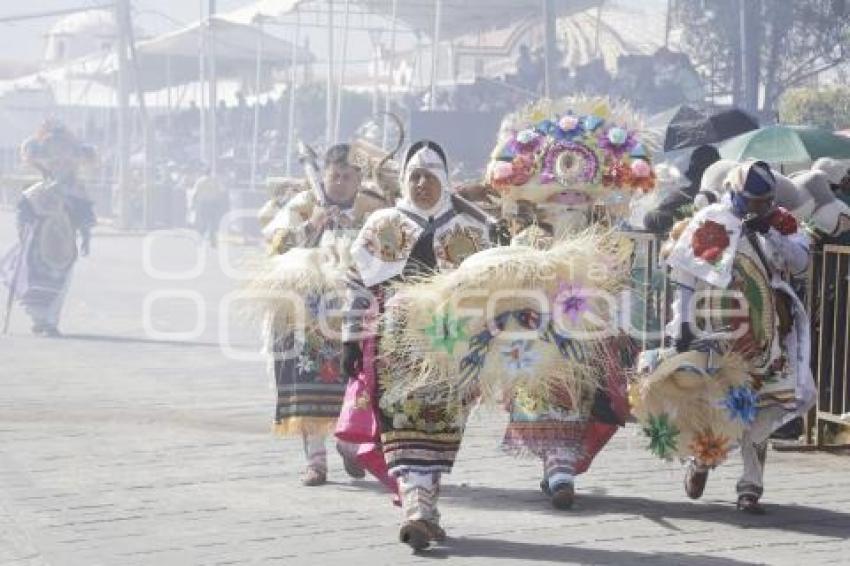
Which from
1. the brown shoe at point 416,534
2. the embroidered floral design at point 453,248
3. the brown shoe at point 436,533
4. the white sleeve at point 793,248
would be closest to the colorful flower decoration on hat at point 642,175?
the white sleeve at point 793,248

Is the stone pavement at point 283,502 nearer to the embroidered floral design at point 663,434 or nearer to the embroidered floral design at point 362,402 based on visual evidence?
the embroidered floral design at point 663,434

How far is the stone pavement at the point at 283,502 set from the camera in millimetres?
8250

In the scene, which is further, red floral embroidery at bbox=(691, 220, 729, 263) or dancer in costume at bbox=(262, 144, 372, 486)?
dancer in costume at bbox=(262, 144, 372, 486)

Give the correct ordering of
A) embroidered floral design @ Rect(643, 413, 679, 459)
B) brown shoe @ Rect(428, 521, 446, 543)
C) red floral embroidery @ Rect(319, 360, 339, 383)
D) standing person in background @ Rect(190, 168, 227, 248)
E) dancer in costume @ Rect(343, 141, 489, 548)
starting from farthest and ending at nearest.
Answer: standing person in background @ Rect(190, 168, 227, 248) < red floral embroidery @ Rect(319, 360, 339, 383) < embroidered floral design @ Rect(643, 413, 679, 459) < dancer in costume @ Rect(343, 141, 489, 548) < brown shoe @ Rect(428, 521, 446, 543)

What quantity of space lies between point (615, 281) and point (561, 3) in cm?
2529

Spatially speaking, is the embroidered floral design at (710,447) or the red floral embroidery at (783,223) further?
the red floral embroidery at (783,223)

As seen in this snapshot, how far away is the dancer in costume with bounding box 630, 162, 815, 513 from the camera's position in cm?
916

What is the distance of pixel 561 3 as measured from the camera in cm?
3344

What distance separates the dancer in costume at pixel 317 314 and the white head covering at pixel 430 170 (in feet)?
5.64

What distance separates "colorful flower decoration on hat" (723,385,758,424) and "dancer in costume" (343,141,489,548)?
1278mm

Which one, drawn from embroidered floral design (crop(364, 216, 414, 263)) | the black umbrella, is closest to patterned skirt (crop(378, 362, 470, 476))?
embroidered floral design (crop(364, 216, 414, 263))

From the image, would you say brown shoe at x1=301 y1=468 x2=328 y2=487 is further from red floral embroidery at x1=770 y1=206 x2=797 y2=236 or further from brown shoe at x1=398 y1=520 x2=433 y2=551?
red floral embroidery at x1=770 y1=206 x2=797 y2=236

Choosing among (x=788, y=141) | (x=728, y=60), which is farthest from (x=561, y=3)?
(x=788, y=141)

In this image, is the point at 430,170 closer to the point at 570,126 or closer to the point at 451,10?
the point at 570,126
